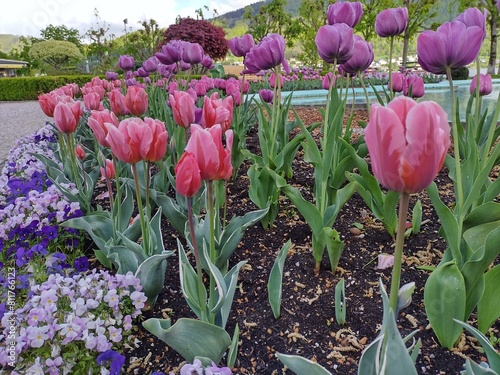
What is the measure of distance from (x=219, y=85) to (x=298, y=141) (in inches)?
82.4

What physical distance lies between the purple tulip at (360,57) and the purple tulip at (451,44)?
0.75 m

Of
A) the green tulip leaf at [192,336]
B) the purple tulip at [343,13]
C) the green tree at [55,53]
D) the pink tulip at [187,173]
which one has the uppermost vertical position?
the green tree at [55,53]

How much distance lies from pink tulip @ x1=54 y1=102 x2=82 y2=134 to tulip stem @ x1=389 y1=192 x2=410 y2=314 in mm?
1555

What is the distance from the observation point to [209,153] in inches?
41.5

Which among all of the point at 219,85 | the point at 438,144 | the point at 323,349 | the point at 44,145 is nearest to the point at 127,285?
the point at 323,349

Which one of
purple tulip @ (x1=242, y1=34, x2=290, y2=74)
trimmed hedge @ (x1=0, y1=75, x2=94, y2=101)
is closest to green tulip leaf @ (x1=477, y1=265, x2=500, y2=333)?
purple tulip @ (x1=242, y1=34, x2=290, y2=74)

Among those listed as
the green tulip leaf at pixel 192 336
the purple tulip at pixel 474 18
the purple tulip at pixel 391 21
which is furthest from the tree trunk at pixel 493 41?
the green tulip leaf at pixel 192 336

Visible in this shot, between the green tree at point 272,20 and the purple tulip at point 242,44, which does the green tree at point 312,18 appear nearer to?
the green tree at point 272,20

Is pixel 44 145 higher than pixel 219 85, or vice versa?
pixel 219 85

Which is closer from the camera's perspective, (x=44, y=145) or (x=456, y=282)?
(x=456, y=282)

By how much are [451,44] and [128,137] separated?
3.18ft

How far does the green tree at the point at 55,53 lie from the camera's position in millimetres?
27609

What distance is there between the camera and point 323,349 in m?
1.43

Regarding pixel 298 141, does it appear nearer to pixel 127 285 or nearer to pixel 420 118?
pixel 127 285
